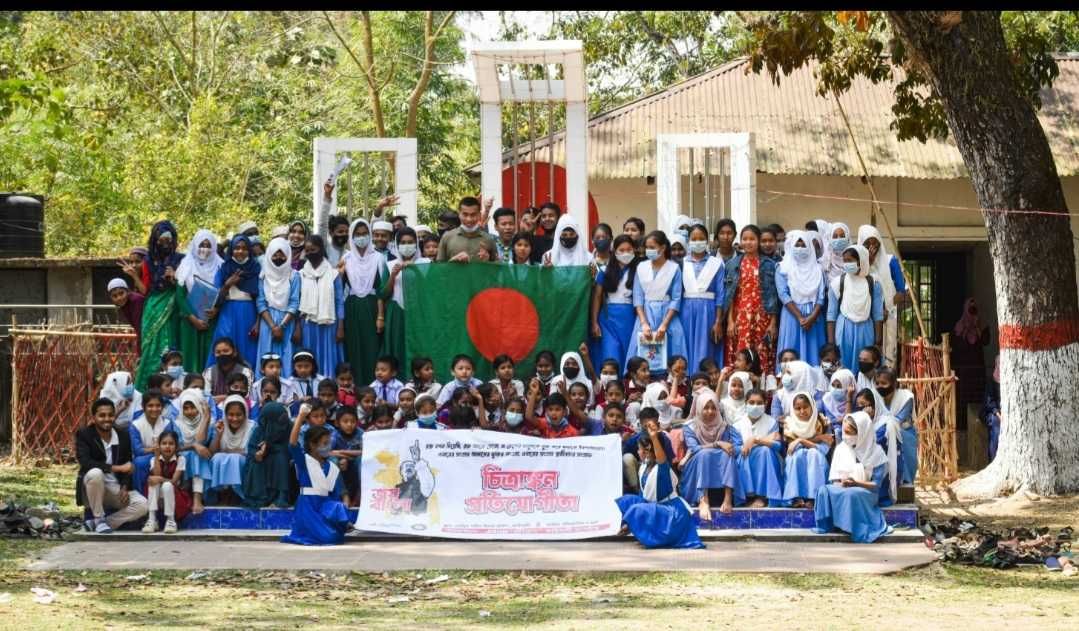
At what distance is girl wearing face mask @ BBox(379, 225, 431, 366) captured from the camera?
35.3ft

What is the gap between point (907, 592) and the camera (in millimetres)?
7809

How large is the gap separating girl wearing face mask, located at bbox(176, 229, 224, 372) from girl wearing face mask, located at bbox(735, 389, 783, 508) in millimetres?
4275

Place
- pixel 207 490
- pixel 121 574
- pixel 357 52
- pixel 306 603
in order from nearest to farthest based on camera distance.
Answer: pixel 306 603
pixel 121 574
pixel 207 490
pixel 357 52

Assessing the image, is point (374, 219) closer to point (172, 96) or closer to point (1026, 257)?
point (1026, 257)

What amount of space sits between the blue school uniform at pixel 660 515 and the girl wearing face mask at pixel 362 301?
8.78ft

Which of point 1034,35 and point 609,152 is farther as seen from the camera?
point 609,152

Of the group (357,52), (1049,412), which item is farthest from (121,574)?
(357,52)

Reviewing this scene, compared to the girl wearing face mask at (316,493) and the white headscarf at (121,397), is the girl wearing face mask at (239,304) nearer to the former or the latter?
the white headscarf at (121,397)

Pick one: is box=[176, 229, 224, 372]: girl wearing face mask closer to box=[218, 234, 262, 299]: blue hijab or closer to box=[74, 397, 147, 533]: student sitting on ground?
box=[218, 234, 262, 299]: blue hijab

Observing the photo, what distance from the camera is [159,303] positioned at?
10773 mm

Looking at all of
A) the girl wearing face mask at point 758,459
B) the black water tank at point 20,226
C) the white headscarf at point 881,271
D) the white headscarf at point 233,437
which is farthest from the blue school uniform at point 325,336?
the black water tank at point 20,226

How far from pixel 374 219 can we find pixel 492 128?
1934 mm

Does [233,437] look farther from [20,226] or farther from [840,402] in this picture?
[20,226]

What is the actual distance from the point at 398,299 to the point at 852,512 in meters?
3.93
